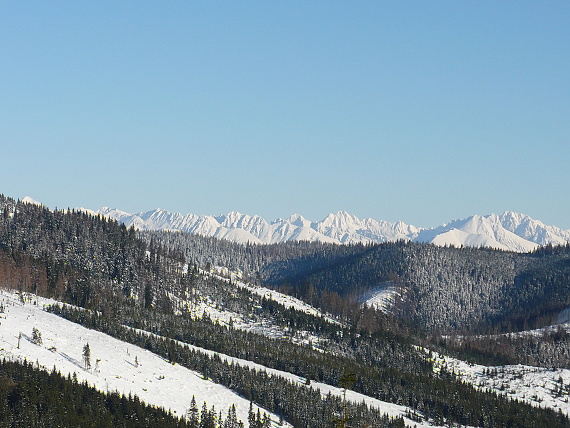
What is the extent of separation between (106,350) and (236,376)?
33.0m

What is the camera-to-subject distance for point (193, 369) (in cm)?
19175

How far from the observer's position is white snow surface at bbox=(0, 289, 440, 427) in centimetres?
15538

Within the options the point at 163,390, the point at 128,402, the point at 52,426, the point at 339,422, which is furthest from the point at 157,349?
the point at 339,422

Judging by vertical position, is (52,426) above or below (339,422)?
below

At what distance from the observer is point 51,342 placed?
172 meters

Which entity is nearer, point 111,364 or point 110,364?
point 110,364

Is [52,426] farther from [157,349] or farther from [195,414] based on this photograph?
[157,349]

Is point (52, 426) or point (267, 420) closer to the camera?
point (52, 426)

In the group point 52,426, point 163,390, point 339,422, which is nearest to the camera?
point 339,422

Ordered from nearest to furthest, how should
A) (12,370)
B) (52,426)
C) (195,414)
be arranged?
(52,426)
(12,370)
(195,414)

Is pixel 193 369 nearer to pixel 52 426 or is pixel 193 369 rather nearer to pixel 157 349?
pixel 157 349

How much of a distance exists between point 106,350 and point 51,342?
14.4 m

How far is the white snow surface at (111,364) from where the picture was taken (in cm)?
15538

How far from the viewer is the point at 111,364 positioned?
17050cm
